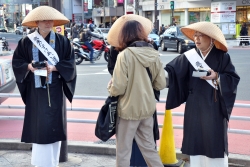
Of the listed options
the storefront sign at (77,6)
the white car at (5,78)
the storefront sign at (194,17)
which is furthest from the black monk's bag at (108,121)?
the storefront sign at (194,17)

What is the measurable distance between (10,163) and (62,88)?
129 cm

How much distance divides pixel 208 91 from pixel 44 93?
1.67 metres

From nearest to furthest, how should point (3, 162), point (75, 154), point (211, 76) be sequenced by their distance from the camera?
point (211, 76) < point (3, 162) < point (75, 154)

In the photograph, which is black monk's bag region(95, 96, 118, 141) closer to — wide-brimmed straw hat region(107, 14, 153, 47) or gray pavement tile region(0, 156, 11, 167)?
wide-brimmed straw hat region(107, 14, 153, 47)

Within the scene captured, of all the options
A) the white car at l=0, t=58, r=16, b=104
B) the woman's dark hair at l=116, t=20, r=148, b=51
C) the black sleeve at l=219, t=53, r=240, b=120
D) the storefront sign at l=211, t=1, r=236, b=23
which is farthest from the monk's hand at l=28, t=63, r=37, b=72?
the storefront sign at l=211, t=1, r=236, b=23

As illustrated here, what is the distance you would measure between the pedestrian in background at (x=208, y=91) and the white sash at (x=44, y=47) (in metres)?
1.21

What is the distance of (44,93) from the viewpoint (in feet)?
15.4

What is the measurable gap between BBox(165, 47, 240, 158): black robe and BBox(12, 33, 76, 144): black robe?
1.12m

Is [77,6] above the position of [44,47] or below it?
above

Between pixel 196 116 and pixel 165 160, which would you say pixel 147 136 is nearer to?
pixel 196 116

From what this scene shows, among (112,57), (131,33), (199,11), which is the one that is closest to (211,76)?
(131,33)


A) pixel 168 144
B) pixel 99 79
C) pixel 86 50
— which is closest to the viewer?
pixel 168 144

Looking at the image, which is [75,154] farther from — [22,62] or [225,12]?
[225,12]

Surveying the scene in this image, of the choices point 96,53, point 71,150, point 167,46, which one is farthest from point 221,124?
point 167,46
